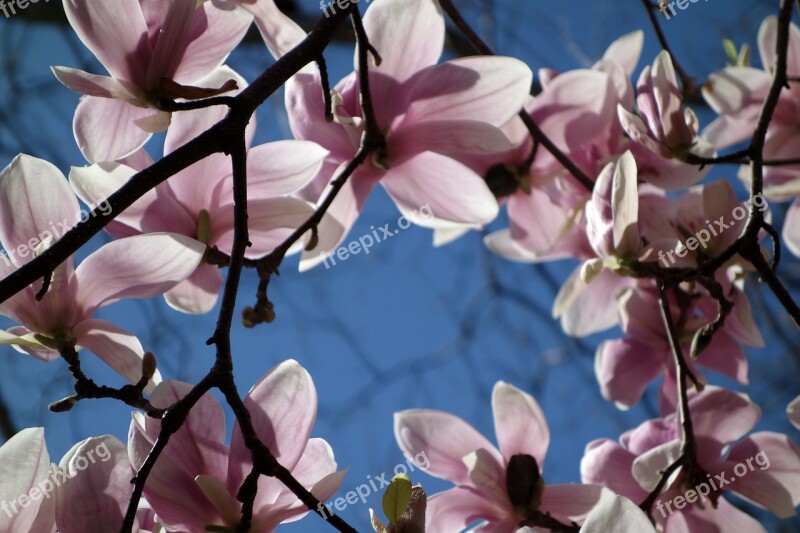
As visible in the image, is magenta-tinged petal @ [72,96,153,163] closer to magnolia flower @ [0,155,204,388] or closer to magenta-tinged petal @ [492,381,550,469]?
magnolia flower @ [0,155,204,388]

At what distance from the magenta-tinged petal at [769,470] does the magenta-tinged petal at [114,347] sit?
506 millimetres

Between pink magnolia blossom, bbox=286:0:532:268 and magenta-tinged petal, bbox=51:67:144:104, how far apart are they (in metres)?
0.15

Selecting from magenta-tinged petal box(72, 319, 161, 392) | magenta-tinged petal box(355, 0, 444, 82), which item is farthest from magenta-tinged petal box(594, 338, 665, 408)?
magenta-tinged petal box(72, 319, 161, 392)

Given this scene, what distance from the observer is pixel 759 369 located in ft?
9.61

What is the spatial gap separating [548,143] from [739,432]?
31 centimetres

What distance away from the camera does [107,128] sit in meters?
0.67

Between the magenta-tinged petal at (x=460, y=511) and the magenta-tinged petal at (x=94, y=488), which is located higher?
the magenta-tinged petal at (x=94, y=488)

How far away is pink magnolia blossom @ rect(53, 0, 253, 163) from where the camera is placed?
60 centimetres

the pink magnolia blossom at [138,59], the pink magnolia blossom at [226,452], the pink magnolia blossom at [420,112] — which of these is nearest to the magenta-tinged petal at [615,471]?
the pink magnolia blossom at [420,112]

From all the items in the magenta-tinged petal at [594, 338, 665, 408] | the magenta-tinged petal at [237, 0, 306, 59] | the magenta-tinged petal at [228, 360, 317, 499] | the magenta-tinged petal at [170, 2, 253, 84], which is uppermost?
the magenta-tinged petal at [170, 2, 253, 84]

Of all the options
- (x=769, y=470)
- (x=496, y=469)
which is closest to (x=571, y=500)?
(x=496, y=469)

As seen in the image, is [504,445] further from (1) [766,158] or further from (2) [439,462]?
(1) [766,158]

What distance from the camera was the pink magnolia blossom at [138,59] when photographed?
599 mm

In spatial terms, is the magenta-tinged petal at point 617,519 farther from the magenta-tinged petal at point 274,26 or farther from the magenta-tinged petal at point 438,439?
the magenta-tinged petal at point 274,26
